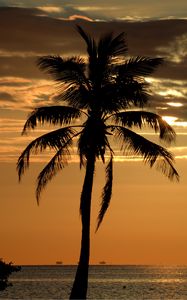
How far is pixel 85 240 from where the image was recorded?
1592 inches

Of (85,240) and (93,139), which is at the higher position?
(93,139)

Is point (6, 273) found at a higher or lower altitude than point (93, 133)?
lower

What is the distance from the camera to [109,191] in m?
41.6

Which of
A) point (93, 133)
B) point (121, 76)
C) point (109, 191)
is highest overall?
point (121, 76)

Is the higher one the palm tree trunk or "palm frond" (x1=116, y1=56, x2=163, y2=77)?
"palm frond" (x1=116, y1=56, x2=163, y2=77)

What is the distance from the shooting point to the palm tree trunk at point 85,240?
3959 cm

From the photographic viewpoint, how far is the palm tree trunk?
39.6 m

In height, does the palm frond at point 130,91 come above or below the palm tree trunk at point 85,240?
above

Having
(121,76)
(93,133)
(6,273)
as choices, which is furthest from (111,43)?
(6,273)

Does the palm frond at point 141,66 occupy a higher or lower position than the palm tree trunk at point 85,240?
higher

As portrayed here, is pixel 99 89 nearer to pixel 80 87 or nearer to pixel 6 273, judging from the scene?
pixel 80 87

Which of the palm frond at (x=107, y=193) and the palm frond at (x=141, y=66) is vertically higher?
the palm frond at (x=141, y=66)

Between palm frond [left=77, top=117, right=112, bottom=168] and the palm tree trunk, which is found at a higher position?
palm frond [left=77, top=117, right=112, bottom=168]

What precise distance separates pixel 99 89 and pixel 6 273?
9495 millimetres
